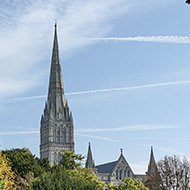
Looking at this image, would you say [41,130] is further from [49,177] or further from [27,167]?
[49,177]

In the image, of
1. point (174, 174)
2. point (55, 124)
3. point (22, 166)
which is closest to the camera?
point (22, 166)

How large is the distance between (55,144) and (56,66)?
31297mm


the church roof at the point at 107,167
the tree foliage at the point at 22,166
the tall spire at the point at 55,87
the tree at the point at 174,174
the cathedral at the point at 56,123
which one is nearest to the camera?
the tree foliage at the point at 22,166

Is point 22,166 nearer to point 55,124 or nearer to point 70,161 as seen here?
point 70,161

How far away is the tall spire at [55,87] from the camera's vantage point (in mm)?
174000

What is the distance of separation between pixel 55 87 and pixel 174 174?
333 ft

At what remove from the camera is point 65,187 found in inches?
1871

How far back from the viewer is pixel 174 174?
8300 centimetres

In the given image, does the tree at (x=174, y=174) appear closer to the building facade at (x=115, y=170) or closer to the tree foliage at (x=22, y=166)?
the tree foliage at (x=22, y=166)

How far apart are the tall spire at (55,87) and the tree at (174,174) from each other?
91.8m

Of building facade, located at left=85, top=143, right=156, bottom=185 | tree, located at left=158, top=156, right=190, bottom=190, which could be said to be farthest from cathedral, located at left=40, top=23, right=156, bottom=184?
tree, located at left=158, top=156, right=190, bottom=190

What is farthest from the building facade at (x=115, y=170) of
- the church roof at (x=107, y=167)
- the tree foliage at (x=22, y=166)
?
the tree foliage at (x=22, y=166)

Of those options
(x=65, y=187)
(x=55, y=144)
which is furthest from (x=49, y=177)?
(x=55, y=144)

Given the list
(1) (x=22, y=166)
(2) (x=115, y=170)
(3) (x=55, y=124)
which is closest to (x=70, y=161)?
(1) (x=22, y=166)
